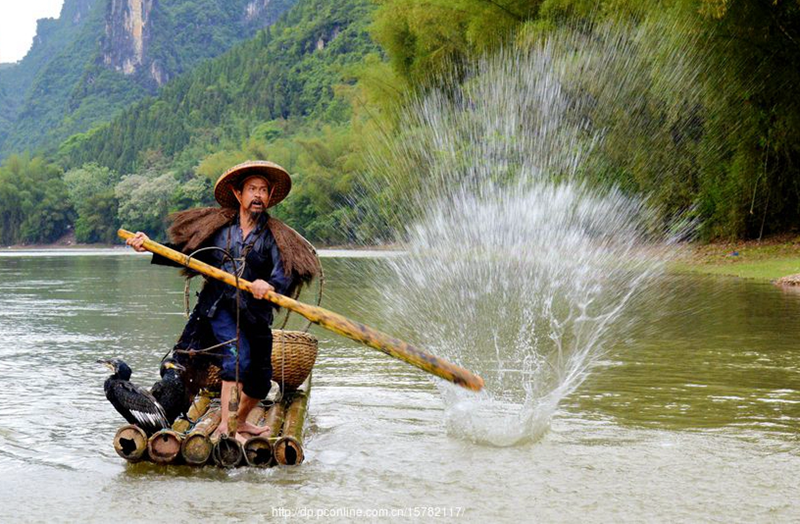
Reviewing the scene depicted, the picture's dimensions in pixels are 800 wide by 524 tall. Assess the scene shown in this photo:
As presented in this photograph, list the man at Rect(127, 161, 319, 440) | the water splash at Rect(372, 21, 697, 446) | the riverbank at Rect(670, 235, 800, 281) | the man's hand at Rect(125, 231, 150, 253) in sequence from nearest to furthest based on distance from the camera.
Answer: the man's hand at Rect(125, 231, 150, 253), the man at Rect(127, 161, 319, 440), the water splash at Rect(372, 21, 697, 446), the riverbank at Rect(670, 235, 800, 281)

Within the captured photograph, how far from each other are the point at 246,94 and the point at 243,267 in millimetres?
136072

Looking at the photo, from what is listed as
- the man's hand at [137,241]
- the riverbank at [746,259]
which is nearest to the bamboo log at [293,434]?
the man's hand at [137,241]

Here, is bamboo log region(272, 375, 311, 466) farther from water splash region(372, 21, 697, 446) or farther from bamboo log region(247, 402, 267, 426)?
water splash region(372, 21, 697, 446)

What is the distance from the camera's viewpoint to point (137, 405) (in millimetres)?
5641

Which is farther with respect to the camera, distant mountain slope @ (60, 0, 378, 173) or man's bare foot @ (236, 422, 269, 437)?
distant mountain slope @ (60, 0, 378, 173)

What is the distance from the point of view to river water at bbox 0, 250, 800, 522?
4844 mm

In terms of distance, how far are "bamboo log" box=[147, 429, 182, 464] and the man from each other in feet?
1.30

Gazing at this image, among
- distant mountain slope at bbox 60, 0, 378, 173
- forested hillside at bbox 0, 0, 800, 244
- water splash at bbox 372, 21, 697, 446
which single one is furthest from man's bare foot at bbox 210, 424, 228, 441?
distant mountain slope at bbox 60, 0, 378, 173

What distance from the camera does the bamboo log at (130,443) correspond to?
5547 millimetres

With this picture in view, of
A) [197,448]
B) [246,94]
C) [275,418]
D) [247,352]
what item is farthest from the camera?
[246,94]

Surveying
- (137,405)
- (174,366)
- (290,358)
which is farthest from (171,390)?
(290,358)

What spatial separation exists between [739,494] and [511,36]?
21722 millimetres

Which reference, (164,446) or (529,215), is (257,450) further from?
(529,215)

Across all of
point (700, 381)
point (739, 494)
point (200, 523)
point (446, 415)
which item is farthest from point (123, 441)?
point (700, 381)
